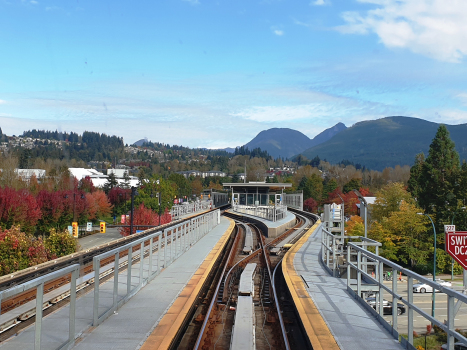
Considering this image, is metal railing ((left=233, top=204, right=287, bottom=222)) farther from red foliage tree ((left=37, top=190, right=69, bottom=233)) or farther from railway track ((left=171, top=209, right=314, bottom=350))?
railway track ((left=171, top=209, right=314, bottom=350))

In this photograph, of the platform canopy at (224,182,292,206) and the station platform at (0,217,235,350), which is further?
the platform canopy at (224,182,292,206)

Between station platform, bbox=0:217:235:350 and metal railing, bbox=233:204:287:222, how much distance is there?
100ft

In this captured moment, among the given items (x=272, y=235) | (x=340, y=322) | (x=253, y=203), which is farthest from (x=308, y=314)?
(x=253, y=203)

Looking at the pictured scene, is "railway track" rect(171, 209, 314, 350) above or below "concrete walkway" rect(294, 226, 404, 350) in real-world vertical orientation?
below

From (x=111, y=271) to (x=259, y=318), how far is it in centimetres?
345

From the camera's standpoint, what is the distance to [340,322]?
7449mm

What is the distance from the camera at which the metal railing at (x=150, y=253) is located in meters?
7.08

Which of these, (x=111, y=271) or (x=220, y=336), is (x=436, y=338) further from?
(x=111, y=271)

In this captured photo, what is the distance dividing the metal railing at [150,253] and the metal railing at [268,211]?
1672 cm

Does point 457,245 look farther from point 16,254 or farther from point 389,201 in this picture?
point 389,201

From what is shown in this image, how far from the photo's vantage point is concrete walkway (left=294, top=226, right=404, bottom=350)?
6449 millimetres

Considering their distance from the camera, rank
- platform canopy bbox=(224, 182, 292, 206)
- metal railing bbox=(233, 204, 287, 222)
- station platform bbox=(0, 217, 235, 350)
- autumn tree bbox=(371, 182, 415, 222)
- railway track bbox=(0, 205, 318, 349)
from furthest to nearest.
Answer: platform canopy bbox=(224, 182, 292, 206), autumn tree bbox=(371, 182, 415, 222), metal railing bbox=(233, 204, 287, 222), railway track bbox=(0, 205, 318, 349), station platform bbox=(0, 217, 235, 350)

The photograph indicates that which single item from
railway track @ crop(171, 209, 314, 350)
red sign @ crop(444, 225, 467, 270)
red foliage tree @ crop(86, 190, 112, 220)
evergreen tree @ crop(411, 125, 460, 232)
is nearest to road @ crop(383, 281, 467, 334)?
railway track @ crop(171, 209, 314, 350)

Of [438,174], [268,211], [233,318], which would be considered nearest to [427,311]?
[268,211]
